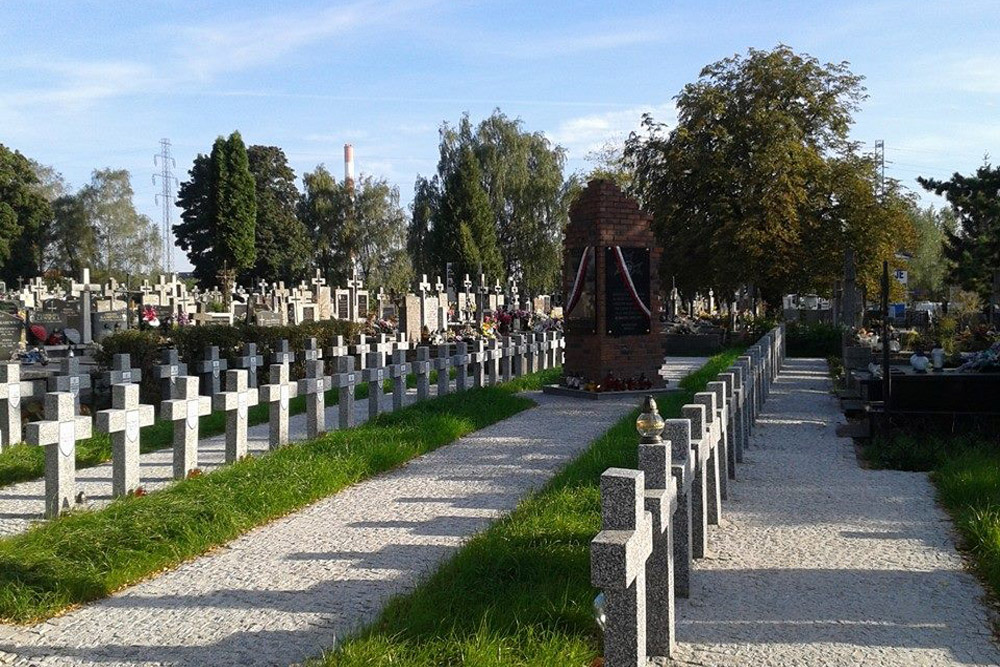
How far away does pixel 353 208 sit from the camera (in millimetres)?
64938

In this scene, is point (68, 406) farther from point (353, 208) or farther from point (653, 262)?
point (353, 208)

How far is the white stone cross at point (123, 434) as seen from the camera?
7016 mm

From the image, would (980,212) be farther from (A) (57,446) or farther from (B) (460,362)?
(A) (57,446)

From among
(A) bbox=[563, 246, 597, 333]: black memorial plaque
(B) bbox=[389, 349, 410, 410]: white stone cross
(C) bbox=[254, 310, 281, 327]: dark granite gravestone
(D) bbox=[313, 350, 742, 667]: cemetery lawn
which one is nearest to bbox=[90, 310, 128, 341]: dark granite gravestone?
(C) bbox=[254, 310, 281, 327]: dark granite gravestone

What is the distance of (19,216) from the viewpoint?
66750 millimetres

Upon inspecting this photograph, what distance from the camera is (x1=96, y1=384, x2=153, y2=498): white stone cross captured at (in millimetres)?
7016

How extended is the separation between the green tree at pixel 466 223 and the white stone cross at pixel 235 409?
44.5 metres

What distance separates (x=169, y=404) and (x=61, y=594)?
303 cm

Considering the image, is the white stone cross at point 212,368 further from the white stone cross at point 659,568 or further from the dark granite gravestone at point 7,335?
the white stone cross at point 659,568

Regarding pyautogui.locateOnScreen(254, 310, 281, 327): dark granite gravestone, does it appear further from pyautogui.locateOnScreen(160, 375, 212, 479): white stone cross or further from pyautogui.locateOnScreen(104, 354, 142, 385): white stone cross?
pyautogui.locateOnScreen(160, 375, 212, 479): white stone cross

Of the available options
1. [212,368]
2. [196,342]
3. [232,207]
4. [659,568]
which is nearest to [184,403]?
[659,568]

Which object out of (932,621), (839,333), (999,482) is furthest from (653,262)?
(839,333)

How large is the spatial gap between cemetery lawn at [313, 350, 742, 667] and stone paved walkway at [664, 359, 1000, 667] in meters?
0.55

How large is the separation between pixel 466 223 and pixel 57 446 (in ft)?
157
